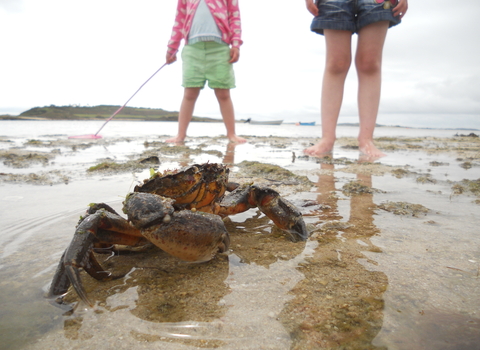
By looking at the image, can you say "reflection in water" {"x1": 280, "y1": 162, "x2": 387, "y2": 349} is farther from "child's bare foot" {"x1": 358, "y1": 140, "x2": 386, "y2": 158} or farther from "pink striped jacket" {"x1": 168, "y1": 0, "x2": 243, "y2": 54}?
"pink striped jacket" {"x1": 168, "y1": 0, "x2": 243, "y2": 54}

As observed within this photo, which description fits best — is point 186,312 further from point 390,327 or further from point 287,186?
point 287,186

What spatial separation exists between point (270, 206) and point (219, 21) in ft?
21.8

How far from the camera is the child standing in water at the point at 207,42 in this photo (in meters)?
7.48

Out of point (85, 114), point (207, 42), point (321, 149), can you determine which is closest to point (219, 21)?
point (207, 42)

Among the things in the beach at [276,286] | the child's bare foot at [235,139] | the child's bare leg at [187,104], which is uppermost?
the child's bare leg at [187,104]

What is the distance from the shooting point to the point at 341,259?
170 centimetres

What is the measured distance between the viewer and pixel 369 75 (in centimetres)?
579

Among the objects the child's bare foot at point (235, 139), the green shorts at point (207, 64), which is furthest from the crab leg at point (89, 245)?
the child's bare foot at point (235, 139)

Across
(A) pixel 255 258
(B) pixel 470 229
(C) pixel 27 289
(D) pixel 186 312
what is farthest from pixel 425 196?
(C) pixel 27 289

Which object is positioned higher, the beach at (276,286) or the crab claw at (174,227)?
the crab claw at (174,227)

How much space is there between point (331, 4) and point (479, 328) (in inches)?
215

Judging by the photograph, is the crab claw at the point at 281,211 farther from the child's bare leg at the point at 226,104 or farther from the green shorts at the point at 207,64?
the child's bare leg at the point at 226,104

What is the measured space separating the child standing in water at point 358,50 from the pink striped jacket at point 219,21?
2.64m

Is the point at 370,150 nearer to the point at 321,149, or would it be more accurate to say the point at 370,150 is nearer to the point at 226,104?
the point at 321,149
